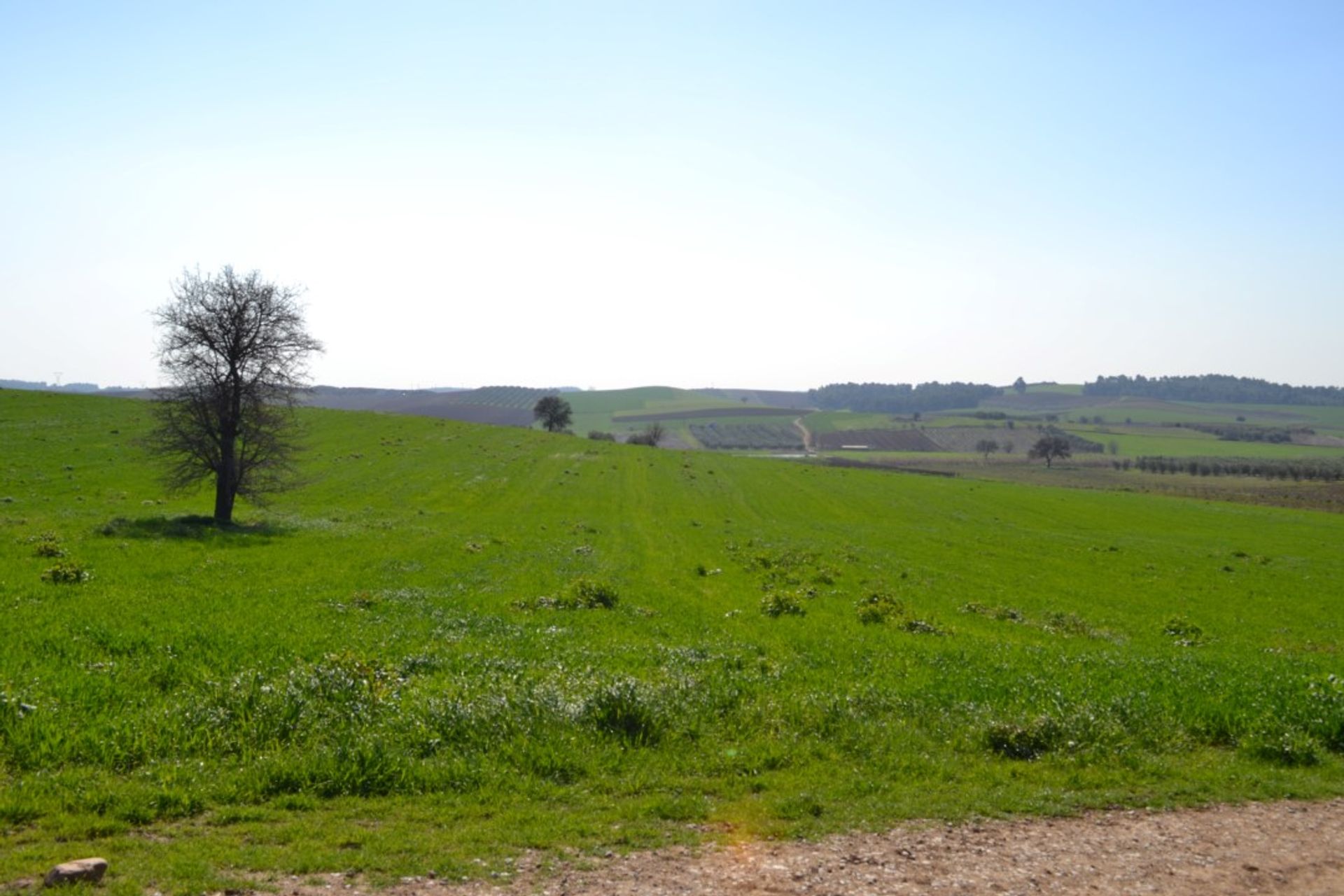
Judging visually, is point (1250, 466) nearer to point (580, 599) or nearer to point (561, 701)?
point (580, 599)

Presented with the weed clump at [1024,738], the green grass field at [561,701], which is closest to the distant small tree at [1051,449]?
the green grass field at [561,701]

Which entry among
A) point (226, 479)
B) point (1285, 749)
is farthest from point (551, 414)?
point (1285, 749)

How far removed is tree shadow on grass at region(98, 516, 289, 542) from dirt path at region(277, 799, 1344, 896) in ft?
101

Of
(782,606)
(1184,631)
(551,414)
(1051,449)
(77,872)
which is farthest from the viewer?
(1051,449)

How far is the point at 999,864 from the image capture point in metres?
8.74

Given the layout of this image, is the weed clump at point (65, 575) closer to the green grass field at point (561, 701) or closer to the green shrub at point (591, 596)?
the green grass field at point (561, 701)

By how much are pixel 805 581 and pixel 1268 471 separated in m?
132

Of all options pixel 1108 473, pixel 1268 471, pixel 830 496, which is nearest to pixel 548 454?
pixel 830 496

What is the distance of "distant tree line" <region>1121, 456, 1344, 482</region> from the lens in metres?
127

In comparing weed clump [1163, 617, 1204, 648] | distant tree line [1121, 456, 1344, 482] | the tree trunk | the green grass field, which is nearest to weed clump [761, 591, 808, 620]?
the green grass field

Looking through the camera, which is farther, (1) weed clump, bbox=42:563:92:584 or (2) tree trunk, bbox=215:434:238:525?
(2) tree trunk, bbox=215:434:238:525

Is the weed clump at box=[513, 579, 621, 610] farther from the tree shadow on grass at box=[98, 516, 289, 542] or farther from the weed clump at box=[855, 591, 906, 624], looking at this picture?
the tree shadow on grass at box=[98, 516, 289, 542]

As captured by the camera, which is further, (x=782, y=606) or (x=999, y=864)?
(x=782, y=606)

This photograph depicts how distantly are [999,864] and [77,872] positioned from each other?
28.1ft
